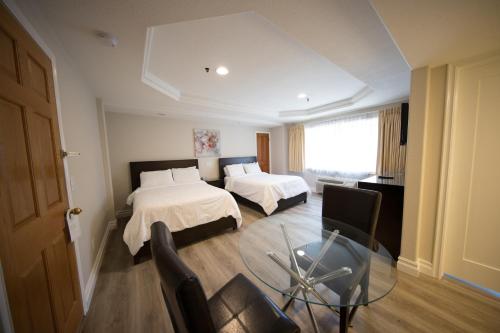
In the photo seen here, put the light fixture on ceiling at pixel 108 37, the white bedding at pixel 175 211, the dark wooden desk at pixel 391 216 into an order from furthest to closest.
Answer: the white bedding at pixel 175 211
the dark wooden desk at pixel 391 216
the light fixture on ceiling at pixel 108 37

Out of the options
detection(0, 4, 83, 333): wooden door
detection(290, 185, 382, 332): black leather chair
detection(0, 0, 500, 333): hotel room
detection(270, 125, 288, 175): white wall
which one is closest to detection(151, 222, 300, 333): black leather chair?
detection(0, 0, 500, 333): hotel room

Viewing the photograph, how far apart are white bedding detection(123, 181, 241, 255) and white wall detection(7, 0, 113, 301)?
0.39 m

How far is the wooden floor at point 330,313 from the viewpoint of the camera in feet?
4.06

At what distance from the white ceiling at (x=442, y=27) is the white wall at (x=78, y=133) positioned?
2.12 meters

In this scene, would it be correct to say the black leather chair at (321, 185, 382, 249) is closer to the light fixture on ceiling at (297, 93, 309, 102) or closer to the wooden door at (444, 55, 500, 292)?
the wooden door at (444, 55, 500, 292)

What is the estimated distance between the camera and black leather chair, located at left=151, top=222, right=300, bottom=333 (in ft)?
1.68

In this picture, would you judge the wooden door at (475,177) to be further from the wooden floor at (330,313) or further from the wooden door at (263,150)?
the wooden door at (263,150)

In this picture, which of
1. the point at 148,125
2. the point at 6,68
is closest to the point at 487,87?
the point at 6,68

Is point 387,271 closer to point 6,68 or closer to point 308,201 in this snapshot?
point 6,68

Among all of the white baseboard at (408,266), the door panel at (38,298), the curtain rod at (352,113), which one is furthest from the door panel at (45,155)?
the curtain rod at (352,113)

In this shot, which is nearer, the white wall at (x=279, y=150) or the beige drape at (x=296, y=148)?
the beige drape at (x=296, y=148)

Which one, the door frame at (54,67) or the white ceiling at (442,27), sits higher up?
the white ceiling at (442,27)

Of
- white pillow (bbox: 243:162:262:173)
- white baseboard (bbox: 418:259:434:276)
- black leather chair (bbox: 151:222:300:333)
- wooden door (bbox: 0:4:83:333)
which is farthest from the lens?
white pillow (bbox: 243:162:262:173)

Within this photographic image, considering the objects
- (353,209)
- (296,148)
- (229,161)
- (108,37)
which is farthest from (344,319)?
(296,148)
